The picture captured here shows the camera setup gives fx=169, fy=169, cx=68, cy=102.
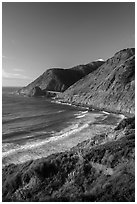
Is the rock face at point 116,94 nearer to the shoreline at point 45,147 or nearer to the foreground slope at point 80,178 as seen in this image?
the shoreline at point 45,147

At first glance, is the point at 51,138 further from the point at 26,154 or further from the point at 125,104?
the point at 125,104

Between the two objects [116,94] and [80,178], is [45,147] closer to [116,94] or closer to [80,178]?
[80,178]

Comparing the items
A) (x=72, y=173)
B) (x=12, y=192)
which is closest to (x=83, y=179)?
(x=72, y=173)

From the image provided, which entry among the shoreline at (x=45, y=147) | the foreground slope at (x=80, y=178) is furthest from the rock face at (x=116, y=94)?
the foreground slope at (x=80, y=178)

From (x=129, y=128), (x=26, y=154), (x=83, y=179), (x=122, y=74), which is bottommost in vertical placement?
(x=26, y=154)

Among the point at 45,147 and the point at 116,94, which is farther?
the point at 116,94

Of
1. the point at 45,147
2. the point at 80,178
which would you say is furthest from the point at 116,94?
the point at 80,178

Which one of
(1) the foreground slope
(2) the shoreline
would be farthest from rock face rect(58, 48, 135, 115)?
(1) the foreground slope

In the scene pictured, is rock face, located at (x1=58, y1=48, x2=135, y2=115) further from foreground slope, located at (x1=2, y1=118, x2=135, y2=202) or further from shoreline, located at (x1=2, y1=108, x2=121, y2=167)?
foreground slope, located at (x1=2, y1=118, x2=135, y2=202)
